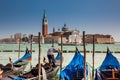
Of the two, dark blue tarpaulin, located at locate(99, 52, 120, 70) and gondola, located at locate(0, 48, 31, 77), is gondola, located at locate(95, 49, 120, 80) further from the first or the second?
gondola, located at locate(0, 48, 31, 77)

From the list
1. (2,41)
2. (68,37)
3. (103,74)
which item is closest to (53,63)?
(103,74)

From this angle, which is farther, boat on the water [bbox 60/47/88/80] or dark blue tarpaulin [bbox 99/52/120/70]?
dark blue tarpaulin [bbox 99/52/120/70]

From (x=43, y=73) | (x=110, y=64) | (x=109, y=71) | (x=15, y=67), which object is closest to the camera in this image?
(x=109, y=71)

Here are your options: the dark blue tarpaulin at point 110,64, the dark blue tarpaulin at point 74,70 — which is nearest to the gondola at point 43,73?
the dark blue tarpaulin at point 74,70

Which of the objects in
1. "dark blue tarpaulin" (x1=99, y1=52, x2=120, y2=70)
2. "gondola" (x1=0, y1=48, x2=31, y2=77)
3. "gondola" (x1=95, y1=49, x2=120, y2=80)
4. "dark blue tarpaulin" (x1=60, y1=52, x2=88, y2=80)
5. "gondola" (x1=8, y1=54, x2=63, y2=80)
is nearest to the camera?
"gondola" (x1=95, y1=49, x2=120, y2=80)

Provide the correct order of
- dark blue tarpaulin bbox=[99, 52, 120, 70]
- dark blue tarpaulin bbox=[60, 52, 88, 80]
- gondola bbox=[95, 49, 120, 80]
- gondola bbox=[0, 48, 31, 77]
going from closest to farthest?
gondola bbox=[95, 49, 120, 80]
dark blue tarpaulin bbox=[60, 52, 88, 80]
dark blue tarpaulin bbox=[99, 52, 120, 70]
gondola bbox=[0, 48, 31, 77]

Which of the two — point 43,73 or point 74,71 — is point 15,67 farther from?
point 74,71

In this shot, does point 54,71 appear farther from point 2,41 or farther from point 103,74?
point 2,41

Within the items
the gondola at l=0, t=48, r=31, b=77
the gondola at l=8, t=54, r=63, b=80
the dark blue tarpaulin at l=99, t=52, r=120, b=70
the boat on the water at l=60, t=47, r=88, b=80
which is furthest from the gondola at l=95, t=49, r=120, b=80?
the gondola at l=0, t=48, r=31, b=77

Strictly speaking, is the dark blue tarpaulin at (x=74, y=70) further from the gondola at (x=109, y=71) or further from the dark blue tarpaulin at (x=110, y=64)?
the dark blue tarpaulin at (x=110, y=64)

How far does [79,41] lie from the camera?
78625 millimetres

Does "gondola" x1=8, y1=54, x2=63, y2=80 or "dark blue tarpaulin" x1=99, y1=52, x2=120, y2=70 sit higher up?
"dark blue tarpaulin" x1=99, y1=52, x2=120, y2=70

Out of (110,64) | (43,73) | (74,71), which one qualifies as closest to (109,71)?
(110,64)

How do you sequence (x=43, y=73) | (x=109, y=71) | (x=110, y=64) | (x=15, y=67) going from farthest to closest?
(x=15, y=67) → (x=110, y=64) → (x=43, y=73) → (x=109, y=71)
